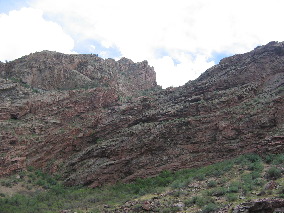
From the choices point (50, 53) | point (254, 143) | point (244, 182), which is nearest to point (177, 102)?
point (254, 143)

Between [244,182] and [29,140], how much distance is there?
2810cm

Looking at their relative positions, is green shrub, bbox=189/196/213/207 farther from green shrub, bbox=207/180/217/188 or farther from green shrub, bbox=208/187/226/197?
green shrub, bbox=207/180/217/188

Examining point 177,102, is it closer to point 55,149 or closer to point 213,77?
point 213,77

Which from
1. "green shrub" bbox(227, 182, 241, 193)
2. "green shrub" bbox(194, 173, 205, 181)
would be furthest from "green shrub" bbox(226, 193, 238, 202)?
"green shrub" bbox(194, 173, 205, 181)

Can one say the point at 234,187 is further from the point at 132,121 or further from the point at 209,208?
the point at 132,121

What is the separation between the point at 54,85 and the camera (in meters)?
55.3

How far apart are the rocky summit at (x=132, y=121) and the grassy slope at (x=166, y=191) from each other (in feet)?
5.45

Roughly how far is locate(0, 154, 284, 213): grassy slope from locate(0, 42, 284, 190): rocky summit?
1.66 m

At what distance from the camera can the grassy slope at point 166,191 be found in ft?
64.5

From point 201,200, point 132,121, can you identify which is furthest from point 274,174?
point 132,121

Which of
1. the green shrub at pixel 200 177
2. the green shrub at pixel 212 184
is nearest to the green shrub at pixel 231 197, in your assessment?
the green shrub at pixel 212 184

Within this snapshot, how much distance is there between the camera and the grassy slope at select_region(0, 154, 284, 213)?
64.5 ft

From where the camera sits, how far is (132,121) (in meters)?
41.1

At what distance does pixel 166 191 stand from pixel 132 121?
16.8 metres
